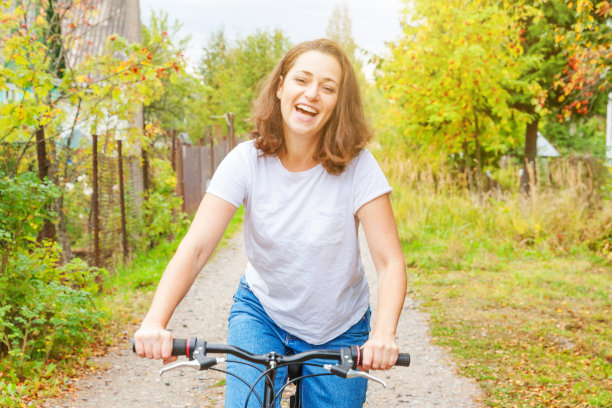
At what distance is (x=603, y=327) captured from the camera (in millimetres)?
6332

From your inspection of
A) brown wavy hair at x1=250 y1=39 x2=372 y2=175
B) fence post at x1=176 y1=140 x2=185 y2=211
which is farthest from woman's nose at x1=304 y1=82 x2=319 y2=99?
fence post at x1=176 y1=140 x2=185 y2=211

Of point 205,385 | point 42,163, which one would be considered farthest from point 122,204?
point 205,385

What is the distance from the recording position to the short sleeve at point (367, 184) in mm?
2414

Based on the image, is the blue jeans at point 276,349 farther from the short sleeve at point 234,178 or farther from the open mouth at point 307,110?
the open mouth at point 307,110

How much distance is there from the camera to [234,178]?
7.97ft

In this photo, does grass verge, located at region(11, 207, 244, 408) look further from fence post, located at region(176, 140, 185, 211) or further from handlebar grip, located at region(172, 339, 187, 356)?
handlebar grip, located at region(172, 339, 187, 356)

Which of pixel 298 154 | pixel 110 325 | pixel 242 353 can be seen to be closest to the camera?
pixel 242 353

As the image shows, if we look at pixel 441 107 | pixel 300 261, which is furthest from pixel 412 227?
pixel 300 261

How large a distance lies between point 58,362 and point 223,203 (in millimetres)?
3352

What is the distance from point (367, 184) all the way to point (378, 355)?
659 mm

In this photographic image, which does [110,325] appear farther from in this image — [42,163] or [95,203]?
[95,203]

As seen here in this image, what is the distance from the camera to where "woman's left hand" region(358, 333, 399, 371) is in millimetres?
2043

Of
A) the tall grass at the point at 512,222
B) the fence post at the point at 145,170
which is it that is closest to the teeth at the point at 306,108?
the tall grass at the point at 512,222

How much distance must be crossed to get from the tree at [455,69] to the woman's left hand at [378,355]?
492 inches
